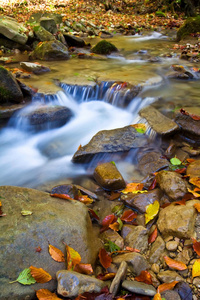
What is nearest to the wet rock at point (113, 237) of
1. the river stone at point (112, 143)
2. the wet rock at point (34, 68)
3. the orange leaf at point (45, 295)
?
the orange leaf at point (45, 295)

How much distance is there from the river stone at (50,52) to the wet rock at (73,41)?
1.99 metres

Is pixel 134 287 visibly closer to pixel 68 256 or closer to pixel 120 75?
pixel 68 256

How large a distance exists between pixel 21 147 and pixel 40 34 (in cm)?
717

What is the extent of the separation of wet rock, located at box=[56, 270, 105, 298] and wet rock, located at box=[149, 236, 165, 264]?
0.73m

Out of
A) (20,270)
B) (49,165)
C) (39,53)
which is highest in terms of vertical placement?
(39,53)

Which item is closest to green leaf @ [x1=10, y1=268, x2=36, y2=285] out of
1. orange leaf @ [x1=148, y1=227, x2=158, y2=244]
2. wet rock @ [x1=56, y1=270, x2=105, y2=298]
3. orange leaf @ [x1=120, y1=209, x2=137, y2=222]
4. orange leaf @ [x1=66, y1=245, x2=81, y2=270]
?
wet rock @ [x1=56, y1=270, x2=105, y2=298]

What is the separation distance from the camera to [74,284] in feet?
6.63

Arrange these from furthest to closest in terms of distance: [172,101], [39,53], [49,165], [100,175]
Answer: [39,53]
[172,101]
[49,165]
[100,175]

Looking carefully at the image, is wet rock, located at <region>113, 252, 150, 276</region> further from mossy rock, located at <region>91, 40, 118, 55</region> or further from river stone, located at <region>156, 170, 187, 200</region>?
mossy rock, located at <region>91, 40, 118, 55</region>

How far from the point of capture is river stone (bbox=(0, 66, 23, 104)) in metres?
5.23

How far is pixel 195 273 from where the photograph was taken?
2260 mm

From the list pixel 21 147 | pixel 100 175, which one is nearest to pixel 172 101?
pixel 100 175

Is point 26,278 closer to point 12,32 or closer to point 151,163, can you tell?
point 151,163

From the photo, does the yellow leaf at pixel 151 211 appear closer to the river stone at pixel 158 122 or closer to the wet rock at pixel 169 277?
the wet rock at pixel 169 277
